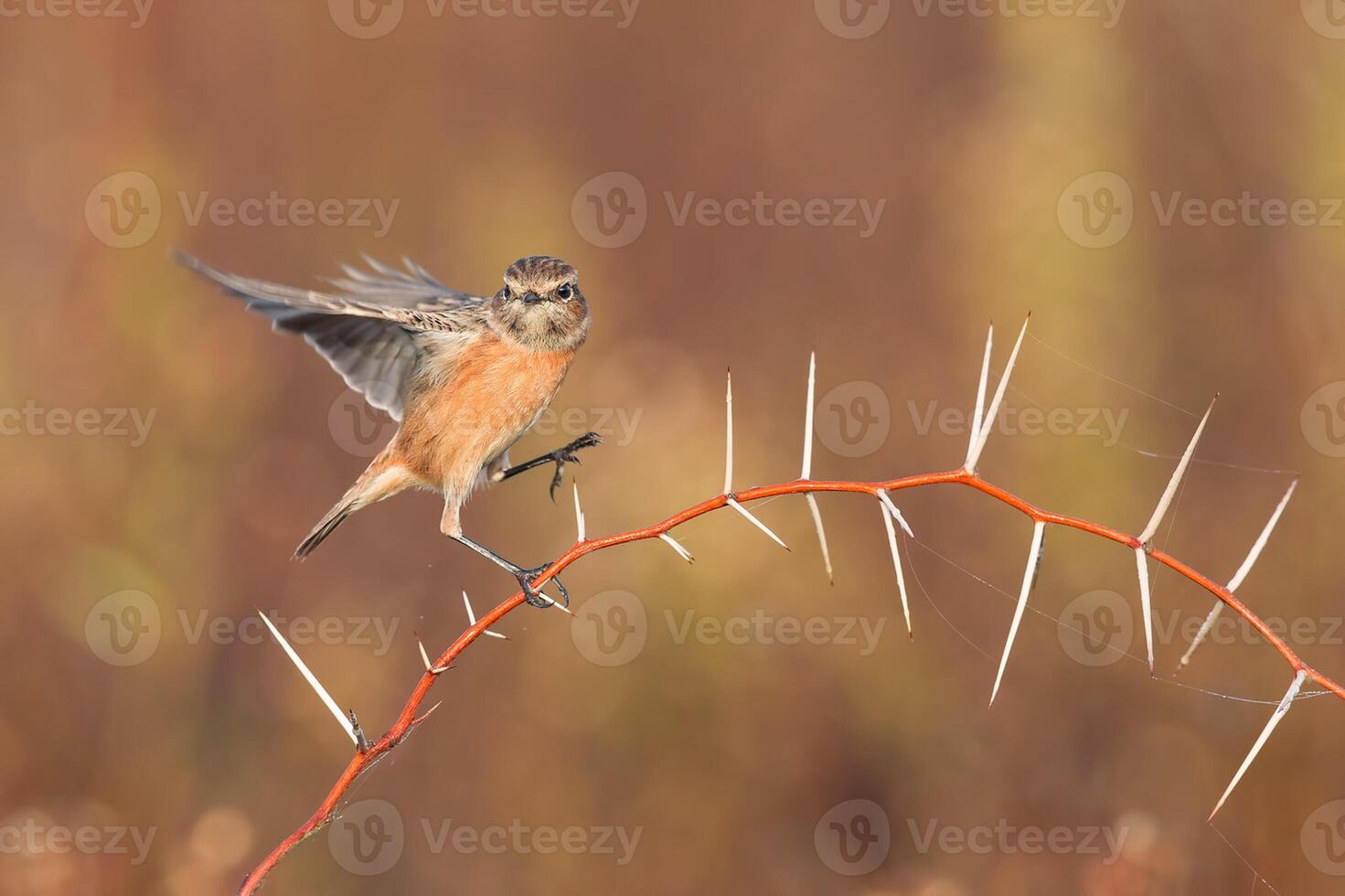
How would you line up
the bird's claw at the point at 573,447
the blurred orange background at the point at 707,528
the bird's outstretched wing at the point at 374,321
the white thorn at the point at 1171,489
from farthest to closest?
the blurred orange background at the point at 707,528, the bird's claw at the point at 573,447, the bird's outstretched wing at the point at 374,321, the white thorn at the point at 1171,489

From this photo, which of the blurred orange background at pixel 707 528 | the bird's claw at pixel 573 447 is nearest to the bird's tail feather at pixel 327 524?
the bird's claw at pixel 573 447

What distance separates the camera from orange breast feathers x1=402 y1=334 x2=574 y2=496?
5070 mm

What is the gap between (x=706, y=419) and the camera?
6582mm

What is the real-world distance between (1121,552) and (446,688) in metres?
4.11

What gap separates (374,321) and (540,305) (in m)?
0.74

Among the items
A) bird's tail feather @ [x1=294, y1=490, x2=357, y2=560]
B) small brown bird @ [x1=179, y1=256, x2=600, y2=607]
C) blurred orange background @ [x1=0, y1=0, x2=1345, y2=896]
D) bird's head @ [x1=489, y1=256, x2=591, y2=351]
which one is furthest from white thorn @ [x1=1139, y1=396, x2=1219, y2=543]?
bird's tail feather @ [x1=294, y1=490, x2=357, y2=560]

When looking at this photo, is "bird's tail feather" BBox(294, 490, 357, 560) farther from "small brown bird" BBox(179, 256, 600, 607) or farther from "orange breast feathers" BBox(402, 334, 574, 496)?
"orange breast feathers" BBox(402, 334, 574, 496)

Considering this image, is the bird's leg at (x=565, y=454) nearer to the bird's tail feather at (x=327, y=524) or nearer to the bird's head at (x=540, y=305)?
the bird's head at (x=540, y=305)

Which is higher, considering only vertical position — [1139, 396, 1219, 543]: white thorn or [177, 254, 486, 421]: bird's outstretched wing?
[177, 254, 486, 421]: bird's outstretched wing

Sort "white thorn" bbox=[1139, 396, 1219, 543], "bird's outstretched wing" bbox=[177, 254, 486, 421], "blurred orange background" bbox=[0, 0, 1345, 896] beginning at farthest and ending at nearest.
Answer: "blurred orange background" bbox=[0, 0, 1345, 896], "bird's outstretched wing" bbox=[177, 254, 486, 421], "white thorn" bbox=[1139, 396, 1219, 543]

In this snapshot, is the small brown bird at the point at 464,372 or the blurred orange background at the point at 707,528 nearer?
the small brown bird at the point at 464,372

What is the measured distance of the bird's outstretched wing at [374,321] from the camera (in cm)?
418

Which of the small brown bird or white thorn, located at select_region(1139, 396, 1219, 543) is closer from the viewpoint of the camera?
white thorn, located at select_region(1139, 396, 1219, 543)

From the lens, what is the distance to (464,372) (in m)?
5.16
